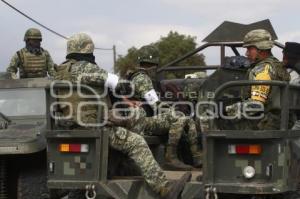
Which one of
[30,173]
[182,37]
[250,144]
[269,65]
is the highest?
[182,37]

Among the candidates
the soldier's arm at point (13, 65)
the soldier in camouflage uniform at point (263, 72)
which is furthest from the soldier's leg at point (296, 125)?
the soldier's arm at point (13, 65)

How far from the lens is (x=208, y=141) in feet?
18.5

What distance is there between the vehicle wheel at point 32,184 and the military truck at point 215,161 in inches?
36.1

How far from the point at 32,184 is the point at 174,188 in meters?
1.84

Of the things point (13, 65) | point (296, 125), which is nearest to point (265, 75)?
point (296, 125)

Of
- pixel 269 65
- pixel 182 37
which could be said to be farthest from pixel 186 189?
pixel 182 37

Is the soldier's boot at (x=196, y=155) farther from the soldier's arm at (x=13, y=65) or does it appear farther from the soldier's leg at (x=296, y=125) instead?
the soldier's arm at (x=13, y=65)

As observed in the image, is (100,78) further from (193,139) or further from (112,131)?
(193,139)

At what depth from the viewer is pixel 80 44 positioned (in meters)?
6.50

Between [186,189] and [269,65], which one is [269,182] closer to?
[186,189]

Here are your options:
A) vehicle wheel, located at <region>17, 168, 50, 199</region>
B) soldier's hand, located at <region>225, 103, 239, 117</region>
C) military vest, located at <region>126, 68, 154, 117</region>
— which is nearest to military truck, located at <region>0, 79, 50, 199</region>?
vehicle wheel, located at <region>17, 168, 50, 199</region>

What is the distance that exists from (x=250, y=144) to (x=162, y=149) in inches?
62.6

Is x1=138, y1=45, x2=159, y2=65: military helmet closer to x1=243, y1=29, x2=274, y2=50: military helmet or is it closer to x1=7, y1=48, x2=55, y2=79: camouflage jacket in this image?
x1=243, y1=29, x2=274, y2=50: military helmet

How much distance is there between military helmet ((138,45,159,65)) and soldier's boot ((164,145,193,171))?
3.49 ft
